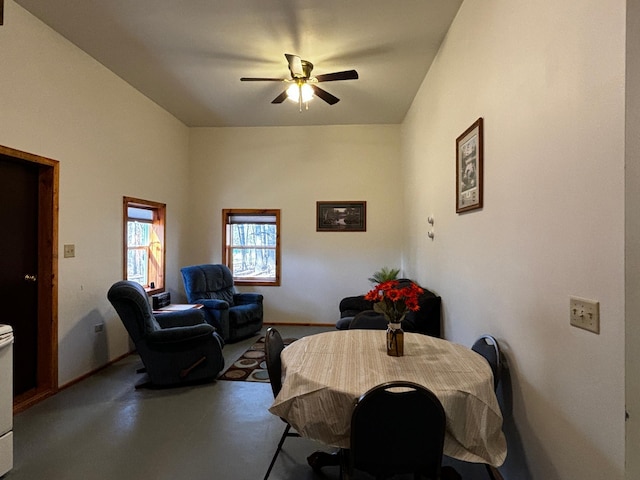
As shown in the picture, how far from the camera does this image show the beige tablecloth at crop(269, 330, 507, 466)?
145cm

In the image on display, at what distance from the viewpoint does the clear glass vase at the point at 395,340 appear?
74.0 inches

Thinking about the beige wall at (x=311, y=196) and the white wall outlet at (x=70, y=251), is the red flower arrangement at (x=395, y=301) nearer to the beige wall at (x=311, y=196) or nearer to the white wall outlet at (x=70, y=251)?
the white wall outlet at (x=70, y=251)

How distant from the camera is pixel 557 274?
1441mm

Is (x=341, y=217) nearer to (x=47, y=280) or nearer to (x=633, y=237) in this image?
(x=47, y=280)

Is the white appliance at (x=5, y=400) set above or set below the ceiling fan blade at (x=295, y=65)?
below

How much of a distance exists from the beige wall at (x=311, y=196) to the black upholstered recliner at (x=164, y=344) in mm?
2425

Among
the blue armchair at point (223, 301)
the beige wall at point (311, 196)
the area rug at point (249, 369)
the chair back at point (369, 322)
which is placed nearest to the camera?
the chair back at point (369, 322)

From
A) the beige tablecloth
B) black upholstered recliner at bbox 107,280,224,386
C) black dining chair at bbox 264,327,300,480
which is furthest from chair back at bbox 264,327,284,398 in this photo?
black upholstered recliner at bbox 107,280,224,386

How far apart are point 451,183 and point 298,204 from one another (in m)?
3.08

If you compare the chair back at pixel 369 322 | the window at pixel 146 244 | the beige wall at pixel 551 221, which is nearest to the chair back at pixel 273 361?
the chair back at pixel 369 322

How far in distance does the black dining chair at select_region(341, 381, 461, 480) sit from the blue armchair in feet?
11.0

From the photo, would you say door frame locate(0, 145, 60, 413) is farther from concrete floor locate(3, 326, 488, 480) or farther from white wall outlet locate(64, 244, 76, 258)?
concrete floor locate(3, 326, 488, 480)

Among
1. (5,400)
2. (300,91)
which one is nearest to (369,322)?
(5,400)

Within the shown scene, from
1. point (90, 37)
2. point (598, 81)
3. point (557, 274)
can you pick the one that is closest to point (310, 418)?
point (557, 274)
